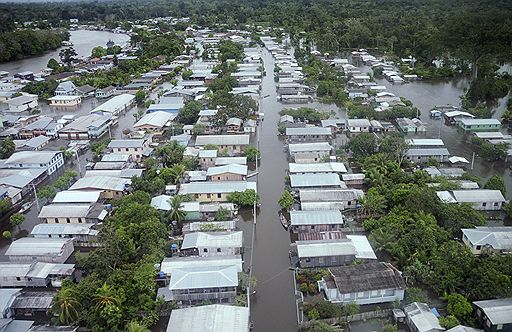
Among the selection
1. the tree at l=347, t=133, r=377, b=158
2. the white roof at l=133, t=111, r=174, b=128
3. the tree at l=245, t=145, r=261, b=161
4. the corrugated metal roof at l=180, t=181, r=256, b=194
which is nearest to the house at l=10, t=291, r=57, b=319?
the corrugated metal roof at l=180, t=181, r=256, b=194

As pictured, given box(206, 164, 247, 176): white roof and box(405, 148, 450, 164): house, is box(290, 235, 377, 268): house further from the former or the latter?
box(405, 148, 450, 164): house

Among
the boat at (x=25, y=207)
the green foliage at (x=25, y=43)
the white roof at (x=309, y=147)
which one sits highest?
the green foliage at (x=25, y=43)

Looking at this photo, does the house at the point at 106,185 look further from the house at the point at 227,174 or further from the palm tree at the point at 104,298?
the palm tree at the point at 104,298

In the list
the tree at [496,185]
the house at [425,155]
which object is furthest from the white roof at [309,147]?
the tree at [496,185]

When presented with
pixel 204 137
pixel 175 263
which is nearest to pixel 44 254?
pixel 175 263

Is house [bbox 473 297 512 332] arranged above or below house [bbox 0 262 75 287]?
above

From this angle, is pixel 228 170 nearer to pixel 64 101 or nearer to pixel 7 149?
pixel 7 149

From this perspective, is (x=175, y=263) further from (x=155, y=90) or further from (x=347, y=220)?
(x=155, y=90)
